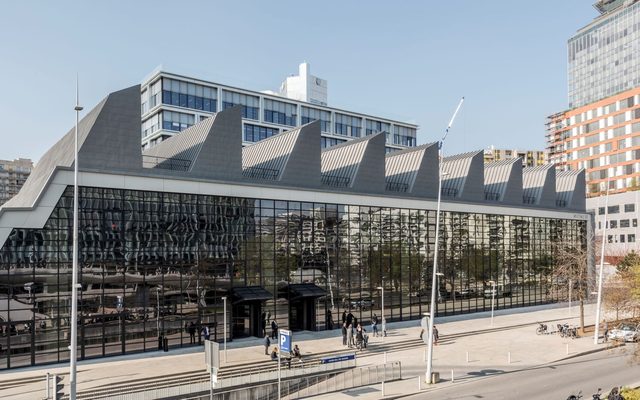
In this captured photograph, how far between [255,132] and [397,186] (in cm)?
3888

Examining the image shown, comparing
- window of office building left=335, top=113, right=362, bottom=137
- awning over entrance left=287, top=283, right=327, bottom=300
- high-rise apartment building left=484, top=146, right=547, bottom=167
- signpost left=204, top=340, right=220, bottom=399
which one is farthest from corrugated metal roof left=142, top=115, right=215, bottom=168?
high-rise apartment building left=484, top=146, right=547, bottom=167

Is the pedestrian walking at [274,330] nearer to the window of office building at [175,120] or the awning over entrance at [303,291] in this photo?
the awning over entrance at [303,291]

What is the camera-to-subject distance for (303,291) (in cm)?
4172

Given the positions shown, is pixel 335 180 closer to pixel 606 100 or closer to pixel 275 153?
pixel 275 153

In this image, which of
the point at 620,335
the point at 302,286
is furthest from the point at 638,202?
the point at 302,286

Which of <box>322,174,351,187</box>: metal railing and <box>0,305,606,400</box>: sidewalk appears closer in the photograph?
<box>0,305,606,400</box>: sidewalk

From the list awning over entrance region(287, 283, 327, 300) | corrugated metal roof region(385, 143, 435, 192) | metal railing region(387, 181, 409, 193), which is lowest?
awning over entrance region(287, 283, 327, 300)

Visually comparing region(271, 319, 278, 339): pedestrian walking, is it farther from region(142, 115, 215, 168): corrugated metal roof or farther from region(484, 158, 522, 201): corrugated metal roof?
region(484, 158, 522, 201): corrugated metal roof

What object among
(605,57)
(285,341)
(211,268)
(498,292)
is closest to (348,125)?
(498,292)

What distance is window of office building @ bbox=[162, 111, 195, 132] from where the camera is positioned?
77.4 metres

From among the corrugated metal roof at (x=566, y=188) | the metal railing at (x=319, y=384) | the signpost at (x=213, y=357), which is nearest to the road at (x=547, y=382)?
the metal railing at (x=319, y=384)

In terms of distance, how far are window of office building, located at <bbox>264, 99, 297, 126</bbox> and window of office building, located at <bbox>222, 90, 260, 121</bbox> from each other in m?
1.81

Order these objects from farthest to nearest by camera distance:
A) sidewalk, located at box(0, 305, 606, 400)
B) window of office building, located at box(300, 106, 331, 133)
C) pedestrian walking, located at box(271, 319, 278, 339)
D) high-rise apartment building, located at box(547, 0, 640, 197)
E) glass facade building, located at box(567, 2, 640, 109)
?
glass facade building, located at box(567, 2, 640, 109)
high-rise apartment building, located at box(547, 0, 640, 197)
window of office building, located at box(300, 106, 331, 133)
pedestrian walking, located at box(271, 319, 278, 339)
sidewalk, located at box(0, 305, 606, 400)

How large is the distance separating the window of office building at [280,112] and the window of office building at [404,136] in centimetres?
2542
